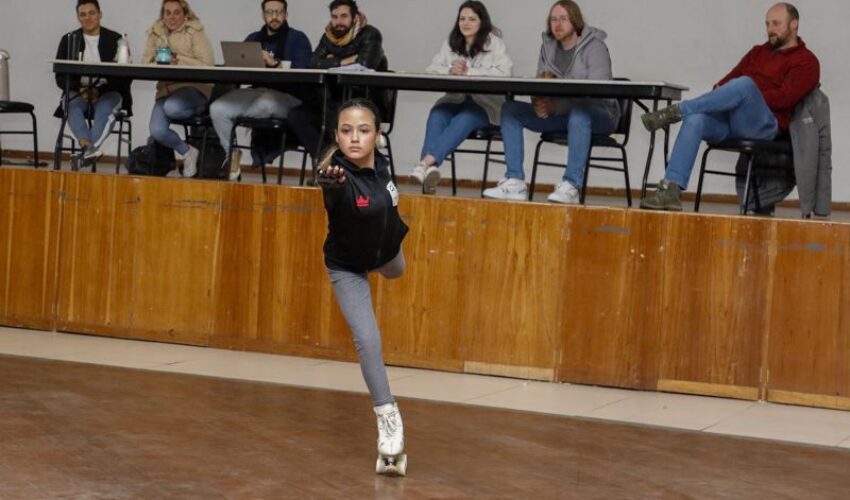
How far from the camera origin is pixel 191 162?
24.4 feet

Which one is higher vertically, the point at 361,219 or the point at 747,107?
the point at 747,107

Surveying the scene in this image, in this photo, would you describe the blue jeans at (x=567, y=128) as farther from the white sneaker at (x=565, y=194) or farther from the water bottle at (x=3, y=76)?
the water bottle at (x=3, y=76)

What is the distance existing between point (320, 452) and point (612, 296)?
204 cm

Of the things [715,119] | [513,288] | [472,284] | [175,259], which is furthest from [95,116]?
[715,119]

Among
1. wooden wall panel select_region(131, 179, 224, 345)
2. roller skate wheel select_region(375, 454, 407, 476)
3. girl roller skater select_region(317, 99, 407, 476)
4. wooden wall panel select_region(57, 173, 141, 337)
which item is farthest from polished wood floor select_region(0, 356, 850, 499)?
wooden wall panel select_region(57, 173, 141, 337)

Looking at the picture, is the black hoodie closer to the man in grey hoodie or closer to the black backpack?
the man in grey hoodie

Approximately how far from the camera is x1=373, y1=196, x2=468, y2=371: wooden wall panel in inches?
234

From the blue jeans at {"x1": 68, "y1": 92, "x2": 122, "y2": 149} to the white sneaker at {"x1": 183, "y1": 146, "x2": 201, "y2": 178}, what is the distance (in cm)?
48

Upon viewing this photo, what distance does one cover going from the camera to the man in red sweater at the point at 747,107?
19.0 ft

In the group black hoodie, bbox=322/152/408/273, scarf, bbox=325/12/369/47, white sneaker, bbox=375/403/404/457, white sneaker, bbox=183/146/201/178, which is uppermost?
scarf, bbox=325/12/369/47

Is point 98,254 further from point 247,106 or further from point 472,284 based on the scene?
point 472,284

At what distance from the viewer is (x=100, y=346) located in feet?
20.5

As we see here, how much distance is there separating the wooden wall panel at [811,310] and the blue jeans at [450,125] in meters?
1.77

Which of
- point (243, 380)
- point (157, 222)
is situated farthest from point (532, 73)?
point (243, 380)
